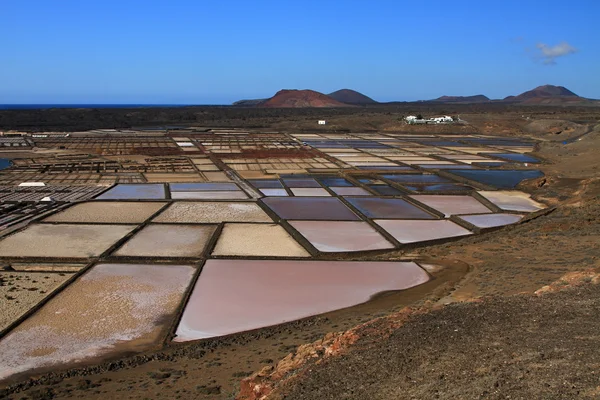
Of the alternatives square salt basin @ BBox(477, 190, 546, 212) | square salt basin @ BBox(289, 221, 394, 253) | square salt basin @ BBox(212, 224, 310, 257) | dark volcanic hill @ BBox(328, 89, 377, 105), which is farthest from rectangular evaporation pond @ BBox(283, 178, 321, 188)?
dark volcanic hill @ BBox(328, 89, 377, 105)

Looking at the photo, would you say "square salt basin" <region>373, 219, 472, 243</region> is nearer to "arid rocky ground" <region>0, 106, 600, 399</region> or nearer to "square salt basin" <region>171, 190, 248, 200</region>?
"arid rocky ground" <region>0, 106, 600, 399</region>

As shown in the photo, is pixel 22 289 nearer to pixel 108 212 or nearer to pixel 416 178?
pixel 108 212

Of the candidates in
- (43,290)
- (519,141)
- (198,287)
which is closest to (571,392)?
(198,287)

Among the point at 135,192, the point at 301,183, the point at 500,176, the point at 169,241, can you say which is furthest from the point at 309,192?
the point at 500,176

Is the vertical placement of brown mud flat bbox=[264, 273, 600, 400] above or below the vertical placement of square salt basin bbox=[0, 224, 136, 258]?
above

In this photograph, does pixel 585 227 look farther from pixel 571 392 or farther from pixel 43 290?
pixel 43 290

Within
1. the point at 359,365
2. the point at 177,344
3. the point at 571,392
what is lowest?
the point at 177,344
